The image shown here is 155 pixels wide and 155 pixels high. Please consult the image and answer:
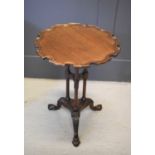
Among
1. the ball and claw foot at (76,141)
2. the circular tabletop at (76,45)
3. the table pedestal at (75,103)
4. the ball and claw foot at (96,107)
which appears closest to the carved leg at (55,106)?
the table pedestal at (75,103)

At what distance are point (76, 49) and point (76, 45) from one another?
0.19 feet

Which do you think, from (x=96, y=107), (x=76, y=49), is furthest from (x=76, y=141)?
(x=76, y=49)

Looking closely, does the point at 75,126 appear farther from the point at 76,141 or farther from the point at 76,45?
the point at 76,45

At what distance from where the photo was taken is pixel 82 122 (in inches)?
78.0

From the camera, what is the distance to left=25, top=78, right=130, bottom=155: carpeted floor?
1.72 m

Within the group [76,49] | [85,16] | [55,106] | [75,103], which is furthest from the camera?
[85,16]

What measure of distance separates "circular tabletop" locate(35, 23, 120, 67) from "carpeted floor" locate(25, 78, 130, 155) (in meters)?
0.58

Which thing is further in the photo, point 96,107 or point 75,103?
point 96,107

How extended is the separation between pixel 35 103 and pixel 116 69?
892 millimetres

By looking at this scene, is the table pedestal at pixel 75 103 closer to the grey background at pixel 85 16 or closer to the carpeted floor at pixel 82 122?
the carpeted floor at pixel 82 122

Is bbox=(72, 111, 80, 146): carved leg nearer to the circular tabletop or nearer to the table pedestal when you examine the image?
the table pedestal

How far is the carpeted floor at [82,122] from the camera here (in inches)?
67.6
